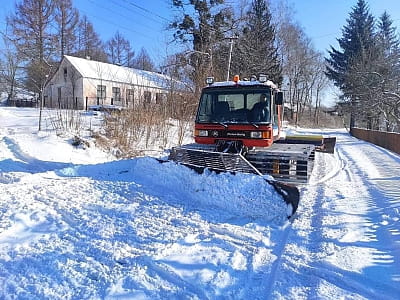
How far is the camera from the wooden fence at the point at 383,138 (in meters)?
16.9

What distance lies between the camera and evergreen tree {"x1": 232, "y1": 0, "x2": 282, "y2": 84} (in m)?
29.9

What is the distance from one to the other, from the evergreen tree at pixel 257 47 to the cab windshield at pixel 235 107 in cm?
2196

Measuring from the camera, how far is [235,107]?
7781 millimetres

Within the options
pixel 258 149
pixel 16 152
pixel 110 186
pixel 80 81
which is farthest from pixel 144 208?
pixel 80 81

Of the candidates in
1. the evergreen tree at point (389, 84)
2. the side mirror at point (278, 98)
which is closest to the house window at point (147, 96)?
the side mirror at point (278, 98)

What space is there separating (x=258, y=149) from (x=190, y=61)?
1677cm

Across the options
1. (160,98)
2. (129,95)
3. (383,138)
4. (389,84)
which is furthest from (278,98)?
(389,84)

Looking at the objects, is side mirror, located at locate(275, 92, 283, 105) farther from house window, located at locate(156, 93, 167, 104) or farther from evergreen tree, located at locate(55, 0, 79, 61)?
evergreen tree, located at locate(55, 0, 79, 61)

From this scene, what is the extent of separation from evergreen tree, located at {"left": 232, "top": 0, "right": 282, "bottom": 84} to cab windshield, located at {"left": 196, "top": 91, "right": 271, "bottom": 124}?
21963 millimetres

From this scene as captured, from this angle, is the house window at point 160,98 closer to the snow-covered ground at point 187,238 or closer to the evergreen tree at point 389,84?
the snow-covered ground at point 187,238

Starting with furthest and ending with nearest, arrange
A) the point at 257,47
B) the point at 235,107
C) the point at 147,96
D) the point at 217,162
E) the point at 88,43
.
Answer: the point at 88,43 < the point at 257,47 < the point at 147,96 < the point at 235,107 < the point at 217,162

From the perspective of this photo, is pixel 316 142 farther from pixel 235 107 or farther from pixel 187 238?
pixel 187 238

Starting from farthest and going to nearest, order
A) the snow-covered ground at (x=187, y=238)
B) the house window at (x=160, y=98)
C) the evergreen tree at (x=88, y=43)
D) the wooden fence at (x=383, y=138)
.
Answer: the evergreen tree at (x=88, y=43)
the wooden fence at (x=383, y=138)
the house window at (x=160, y=98)
the snow-covered ground at (x=187, y=238)

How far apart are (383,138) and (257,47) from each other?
17.2 metres
